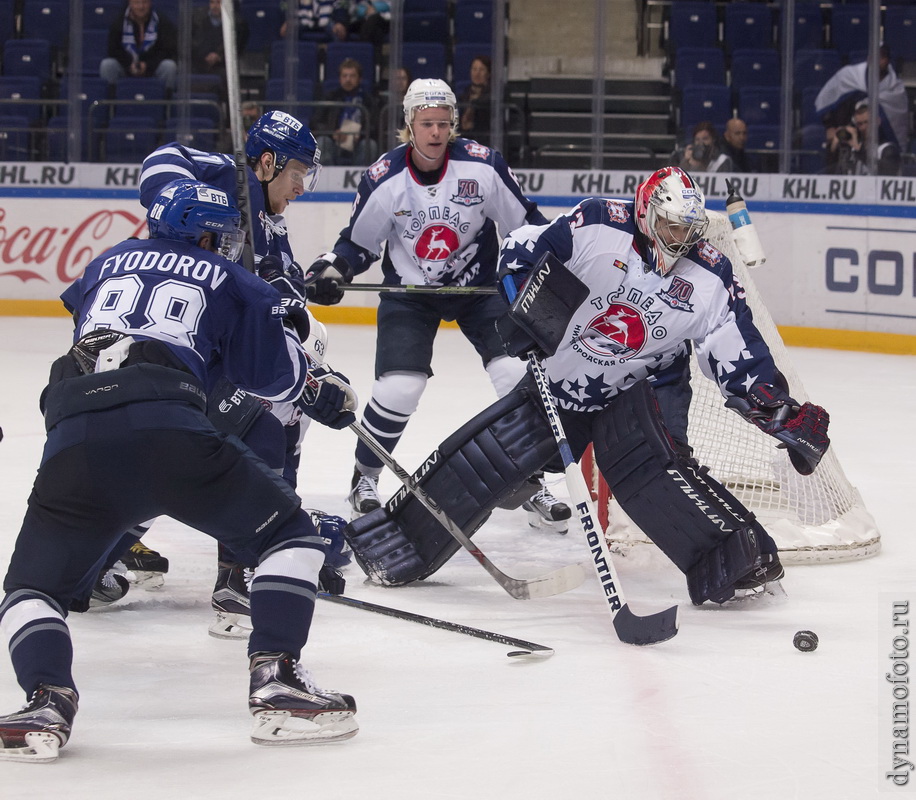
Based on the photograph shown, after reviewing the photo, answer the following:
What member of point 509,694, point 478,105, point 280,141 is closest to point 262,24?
point 478,105

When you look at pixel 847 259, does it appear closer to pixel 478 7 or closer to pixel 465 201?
pixel 478 7

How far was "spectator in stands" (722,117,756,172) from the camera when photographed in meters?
8.08

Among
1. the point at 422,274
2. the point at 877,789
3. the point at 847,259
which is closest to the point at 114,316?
the point at 877,789

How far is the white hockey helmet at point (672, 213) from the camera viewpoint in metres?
Answer: 3.11

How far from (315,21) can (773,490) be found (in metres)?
6.08

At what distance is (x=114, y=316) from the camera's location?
2357 millimetres

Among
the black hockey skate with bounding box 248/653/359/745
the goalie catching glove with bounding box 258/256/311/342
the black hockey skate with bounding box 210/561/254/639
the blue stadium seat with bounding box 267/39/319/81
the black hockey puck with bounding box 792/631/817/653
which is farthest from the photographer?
the blue stadium seat with bounding box 267/39/319/81

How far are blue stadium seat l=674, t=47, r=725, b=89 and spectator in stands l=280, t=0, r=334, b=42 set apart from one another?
226cm

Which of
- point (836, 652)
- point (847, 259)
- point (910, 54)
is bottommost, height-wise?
point (836, 652)

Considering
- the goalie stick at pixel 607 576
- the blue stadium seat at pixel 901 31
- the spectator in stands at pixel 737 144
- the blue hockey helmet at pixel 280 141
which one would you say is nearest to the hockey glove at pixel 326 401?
the goalie stick at pixel 607 576

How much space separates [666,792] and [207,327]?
1.10 metres

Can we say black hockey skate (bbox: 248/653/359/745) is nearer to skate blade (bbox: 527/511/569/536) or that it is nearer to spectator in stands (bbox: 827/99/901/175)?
skate blade (bbox: 527/511/569/536)

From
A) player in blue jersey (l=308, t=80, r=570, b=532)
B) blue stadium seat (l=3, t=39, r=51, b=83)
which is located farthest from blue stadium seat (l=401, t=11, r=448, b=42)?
player in blue jersey (l=308, t=80, r=570, b=532)

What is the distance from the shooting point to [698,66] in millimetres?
8938
